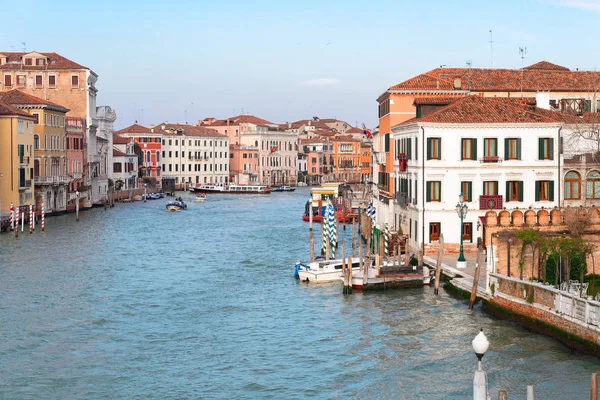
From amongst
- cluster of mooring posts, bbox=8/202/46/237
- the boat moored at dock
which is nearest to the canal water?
cluster of mooring posts, bbox=8/202/46/237

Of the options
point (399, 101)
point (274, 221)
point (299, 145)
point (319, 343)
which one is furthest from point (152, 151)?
point (319, 343)

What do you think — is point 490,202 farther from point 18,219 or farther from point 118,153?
point 118,153

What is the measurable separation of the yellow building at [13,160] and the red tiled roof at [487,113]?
2124 centimetres

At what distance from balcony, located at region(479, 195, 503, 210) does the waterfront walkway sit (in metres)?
1.39

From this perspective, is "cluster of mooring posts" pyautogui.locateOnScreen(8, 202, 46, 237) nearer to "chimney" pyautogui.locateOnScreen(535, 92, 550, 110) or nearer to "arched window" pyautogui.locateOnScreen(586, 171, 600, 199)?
"chimney" pyautogui.locateOnScreen(535, 92, 550, 110)

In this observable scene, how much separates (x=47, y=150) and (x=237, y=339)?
107ft

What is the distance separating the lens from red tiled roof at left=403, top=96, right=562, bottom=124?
25.2 meters

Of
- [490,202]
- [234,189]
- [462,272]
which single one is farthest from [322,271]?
[234,189]

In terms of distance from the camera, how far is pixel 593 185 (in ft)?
87.9

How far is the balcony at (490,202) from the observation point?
25.1m

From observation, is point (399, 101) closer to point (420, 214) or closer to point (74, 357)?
point (420, 214)

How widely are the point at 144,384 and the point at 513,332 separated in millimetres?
6684

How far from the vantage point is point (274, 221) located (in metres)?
46.9

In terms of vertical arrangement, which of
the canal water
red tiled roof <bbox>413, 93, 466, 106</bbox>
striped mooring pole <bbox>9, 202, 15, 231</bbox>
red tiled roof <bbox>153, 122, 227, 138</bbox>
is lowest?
the canal water
